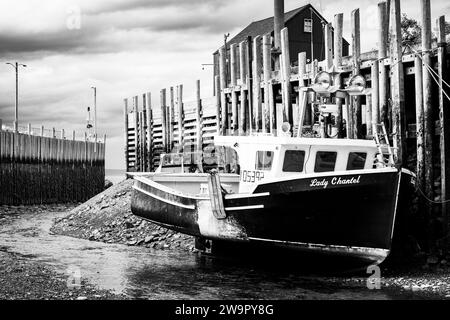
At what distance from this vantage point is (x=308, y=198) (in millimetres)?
14836

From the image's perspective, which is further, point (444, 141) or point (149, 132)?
point (149, 132)

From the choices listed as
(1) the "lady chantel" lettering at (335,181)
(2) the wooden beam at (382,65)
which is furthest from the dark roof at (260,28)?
(1) the "lady chantel" lettering at (335,181)

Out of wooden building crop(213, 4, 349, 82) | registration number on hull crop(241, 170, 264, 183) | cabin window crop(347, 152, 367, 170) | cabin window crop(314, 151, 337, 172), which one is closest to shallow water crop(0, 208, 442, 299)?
registration number on hull crop(241, 170, 264, 183)

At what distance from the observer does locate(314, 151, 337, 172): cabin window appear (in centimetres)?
1580

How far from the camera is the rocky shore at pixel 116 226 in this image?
68.4ft

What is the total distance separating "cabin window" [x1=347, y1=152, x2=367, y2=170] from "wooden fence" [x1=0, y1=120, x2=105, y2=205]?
2386cm

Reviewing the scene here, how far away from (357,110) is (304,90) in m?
1.80

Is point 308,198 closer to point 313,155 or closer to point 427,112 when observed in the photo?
point 313,155

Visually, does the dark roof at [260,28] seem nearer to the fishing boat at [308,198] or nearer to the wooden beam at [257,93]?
the wooden beam at [257,93]

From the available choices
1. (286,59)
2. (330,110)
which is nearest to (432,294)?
(330,110)

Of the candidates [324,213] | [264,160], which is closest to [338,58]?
[264,160]

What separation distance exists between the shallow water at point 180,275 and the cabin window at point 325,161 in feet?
8.09

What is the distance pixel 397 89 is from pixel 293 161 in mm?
3035
